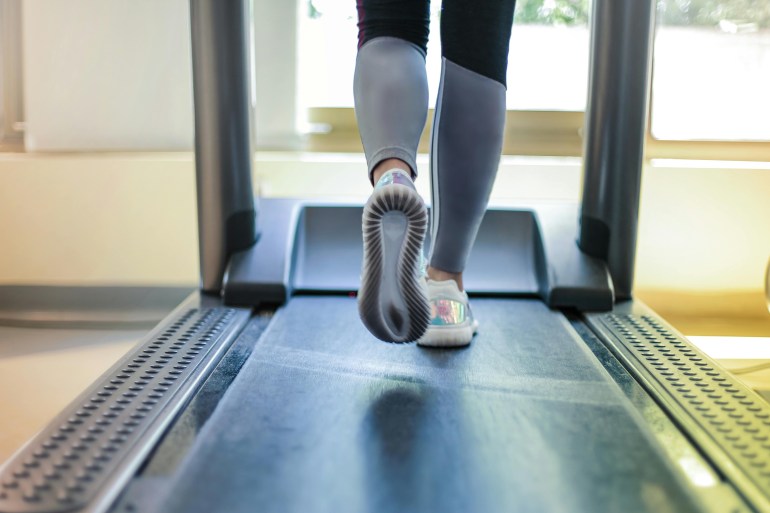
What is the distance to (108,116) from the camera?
2193 mm

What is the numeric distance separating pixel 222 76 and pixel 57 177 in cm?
64

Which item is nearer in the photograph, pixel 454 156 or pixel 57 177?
pixel 454 156

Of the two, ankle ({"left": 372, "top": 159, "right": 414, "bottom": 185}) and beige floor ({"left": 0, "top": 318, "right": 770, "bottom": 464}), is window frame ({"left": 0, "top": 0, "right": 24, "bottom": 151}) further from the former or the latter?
ankle ({"left": 372, "top": 159, "right": 414, "bottom": 185})

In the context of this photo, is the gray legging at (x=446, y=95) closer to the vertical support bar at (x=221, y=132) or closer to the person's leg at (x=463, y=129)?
the person's leg at (x=463, y=129)

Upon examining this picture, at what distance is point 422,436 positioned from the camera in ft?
3.16

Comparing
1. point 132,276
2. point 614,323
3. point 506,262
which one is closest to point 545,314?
point 614,323

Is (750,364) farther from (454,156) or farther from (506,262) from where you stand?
(454,156)

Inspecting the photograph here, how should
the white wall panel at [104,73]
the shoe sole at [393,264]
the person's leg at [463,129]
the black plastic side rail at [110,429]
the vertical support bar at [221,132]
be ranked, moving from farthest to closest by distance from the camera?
the white wall panel at [104,73] < the vertical support bar at [221,132] < the person's leg at [463,129] < the shoe sole at [393,264] < the black plastic side rail at [110,429]

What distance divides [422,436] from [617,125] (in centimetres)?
106

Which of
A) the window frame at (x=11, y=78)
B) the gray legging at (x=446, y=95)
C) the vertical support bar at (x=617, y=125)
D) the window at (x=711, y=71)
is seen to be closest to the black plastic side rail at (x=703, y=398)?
the vertical support bar at (x=617, y=125)

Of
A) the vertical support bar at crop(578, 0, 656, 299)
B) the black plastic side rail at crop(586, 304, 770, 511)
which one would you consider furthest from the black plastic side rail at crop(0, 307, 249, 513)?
the vertical support bar at crop(578, 0, 656, 299)

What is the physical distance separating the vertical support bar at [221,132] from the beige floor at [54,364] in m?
0.31

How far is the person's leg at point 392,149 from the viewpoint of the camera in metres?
1.03

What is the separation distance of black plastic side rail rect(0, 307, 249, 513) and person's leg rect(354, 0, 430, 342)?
1.02 ft
